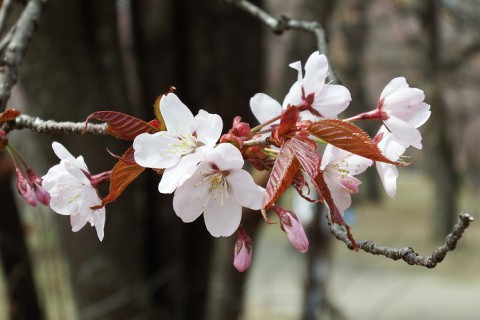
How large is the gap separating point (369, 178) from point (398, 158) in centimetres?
1488

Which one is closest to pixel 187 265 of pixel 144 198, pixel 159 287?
pixel 159 287

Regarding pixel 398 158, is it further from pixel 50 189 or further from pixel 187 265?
pixel 187 265

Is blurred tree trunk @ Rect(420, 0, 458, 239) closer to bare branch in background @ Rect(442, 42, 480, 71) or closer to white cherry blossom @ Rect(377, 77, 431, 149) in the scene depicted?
bare branch in background @ Rect(442, 42, 480, 71)

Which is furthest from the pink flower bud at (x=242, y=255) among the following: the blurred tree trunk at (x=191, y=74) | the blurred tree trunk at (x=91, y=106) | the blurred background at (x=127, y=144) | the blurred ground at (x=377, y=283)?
the blurred ground at (x=377, y=283)

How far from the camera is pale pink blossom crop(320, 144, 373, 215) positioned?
681mm

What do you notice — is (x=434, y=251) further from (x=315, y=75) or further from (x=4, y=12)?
(x=4, y=12)

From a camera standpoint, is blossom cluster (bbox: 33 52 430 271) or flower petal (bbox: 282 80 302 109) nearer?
blossom cluster (bbox: 33 52 430 271)

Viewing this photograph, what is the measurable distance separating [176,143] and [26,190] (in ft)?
1.00

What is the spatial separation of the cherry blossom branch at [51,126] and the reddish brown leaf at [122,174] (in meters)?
0.05

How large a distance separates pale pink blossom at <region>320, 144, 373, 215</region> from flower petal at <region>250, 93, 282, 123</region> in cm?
11

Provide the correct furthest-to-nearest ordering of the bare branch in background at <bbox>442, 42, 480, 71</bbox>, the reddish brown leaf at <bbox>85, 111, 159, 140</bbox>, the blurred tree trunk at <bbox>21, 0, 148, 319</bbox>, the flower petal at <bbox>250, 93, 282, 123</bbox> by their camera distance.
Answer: the bare branch in background at <bbox>442, 42, 480, 71</bbox>
the blurred tree trunk at <bbox>21, 0, 148, 319</bbox>
the flower petal at <bbox>250, 93, 282, 123</bbox>
the reddish brown leaf at <bbox>85, 111, 159, 140</bbox>

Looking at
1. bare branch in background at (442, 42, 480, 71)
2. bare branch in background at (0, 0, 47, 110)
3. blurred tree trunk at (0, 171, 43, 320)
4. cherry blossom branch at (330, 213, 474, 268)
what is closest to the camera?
cherry blossom branch at (330, 213, 474, 268)

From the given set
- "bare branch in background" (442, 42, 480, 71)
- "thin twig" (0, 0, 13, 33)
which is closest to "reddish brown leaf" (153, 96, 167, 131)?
"thin twig" (0, 0, 13, 33)

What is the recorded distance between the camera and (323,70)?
2.34 feet
